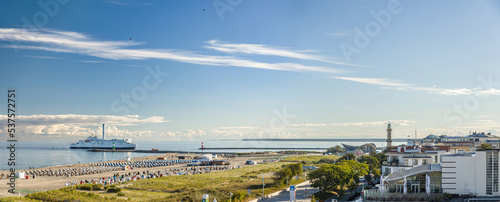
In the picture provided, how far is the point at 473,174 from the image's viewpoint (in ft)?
101

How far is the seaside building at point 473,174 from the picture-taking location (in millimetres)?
29891

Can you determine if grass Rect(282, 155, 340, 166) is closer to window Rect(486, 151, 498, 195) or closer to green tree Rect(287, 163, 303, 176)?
green tree Rect(287, 163, 303, 176)

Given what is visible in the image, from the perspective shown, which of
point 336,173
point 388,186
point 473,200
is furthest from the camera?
point 336,173

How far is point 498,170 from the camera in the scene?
2959cm

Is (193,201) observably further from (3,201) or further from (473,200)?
(473,200)

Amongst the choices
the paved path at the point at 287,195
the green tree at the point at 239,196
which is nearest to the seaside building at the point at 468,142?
the paved path at the point at 287,195

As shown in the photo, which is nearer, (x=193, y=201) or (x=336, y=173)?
A: (x=193, y=201)

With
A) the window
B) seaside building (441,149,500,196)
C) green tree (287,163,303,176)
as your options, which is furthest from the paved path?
the window

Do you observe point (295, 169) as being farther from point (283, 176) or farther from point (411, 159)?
point (411, 159)

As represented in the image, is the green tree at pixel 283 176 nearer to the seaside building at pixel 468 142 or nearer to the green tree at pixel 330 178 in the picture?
the green tree at pixel 330 178

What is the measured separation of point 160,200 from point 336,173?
63.1 ft

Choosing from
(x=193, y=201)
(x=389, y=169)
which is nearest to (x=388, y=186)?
(x=389, y=169)

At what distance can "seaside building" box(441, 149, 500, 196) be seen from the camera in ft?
98.1

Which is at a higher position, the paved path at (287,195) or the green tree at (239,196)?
the green tree at (239,196)
